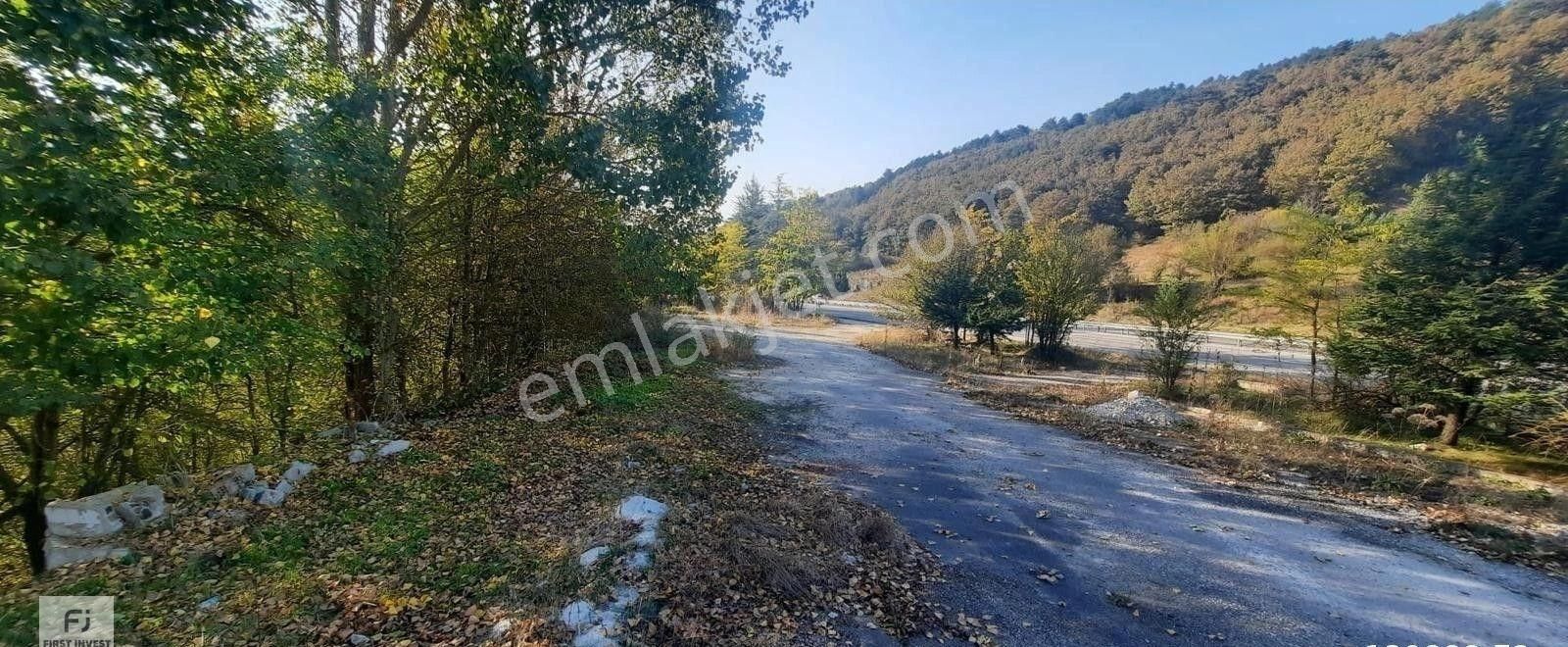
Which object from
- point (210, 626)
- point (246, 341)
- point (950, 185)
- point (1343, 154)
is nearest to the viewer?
point (210, 626)

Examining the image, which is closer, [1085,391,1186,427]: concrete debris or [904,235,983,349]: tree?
[1085,391,1186,427]: concrete debris

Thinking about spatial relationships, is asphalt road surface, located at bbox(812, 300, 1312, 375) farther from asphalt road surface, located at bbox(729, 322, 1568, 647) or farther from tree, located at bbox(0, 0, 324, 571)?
tree, located at bbox(0, 0, 324, 571)

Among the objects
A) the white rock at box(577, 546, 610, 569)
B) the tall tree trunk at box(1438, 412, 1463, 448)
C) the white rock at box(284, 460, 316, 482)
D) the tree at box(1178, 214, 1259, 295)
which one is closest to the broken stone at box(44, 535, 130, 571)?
the white rock at box(284, 460, 316, 482)

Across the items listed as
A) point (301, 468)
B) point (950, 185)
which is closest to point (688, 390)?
point (301, 468)

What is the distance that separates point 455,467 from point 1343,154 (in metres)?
55.9

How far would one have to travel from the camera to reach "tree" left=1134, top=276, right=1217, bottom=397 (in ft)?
38.9

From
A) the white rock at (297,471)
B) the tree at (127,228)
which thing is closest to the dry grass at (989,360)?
the white rock at (297,471)

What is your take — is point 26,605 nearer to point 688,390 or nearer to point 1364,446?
point 688,390

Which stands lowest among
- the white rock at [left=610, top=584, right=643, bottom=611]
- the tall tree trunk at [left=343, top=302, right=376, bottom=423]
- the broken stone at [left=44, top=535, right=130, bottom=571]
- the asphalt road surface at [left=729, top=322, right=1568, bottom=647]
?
the asphalt road surface at [left=729, top=322, right=1568, bottom=647]

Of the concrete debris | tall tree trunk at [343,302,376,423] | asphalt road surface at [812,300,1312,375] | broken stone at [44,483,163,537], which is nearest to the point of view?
broken stone at [44,483,163,537]

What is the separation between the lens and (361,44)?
23.1 ft

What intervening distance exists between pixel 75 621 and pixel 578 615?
9.43 ft

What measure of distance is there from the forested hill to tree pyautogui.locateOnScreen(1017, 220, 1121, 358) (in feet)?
44.8

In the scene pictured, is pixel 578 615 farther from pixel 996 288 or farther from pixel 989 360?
pixel 996 288
